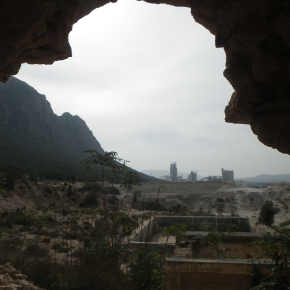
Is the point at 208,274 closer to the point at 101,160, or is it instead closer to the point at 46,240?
the point at 101,160

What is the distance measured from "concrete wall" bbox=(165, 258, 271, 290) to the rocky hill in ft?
117

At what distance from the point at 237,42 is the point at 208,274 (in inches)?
167

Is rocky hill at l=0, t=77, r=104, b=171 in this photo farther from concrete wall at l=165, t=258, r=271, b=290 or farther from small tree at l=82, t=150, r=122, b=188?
concrete wall at l=165, t=258, r=271, b=290

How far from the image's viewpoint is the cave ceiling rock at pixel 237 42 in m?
3.95

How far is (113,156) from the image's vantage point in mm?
6262

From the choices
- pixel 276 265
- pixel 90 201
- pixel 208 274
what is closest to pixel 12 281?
pixel 208 274

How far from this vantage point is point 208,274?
4.68 m

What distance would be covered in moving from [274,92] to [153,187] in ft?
94.1

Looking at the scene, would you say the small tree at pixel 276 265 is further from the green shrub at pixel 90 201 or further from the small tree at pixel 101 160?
the green shrub at pixel 90 201

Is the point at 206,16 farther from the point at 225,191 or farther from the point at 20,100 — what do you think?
the point at 20,100

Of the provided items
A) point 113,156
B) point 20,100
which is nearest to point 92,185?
point 113,156

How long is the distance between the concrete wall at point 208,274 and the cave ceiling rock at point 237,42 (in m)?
2.59

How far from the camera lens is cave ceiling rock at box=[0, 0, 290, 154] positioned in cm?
395

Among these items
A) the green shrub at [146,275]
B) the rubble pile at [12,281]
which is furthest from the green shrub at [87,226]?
the rubble pile at [12,281]
